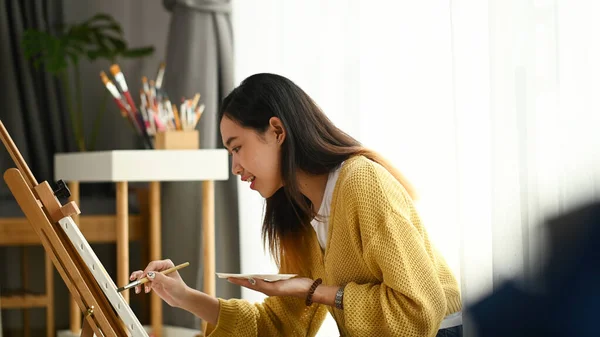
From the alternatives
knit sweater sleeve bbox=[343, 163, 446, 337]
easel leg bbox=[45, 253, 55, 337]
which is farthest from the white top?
easel leg bbox=[45, 253, 55, 337]

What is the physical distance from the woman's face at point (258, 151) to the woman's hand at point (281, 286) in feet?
0.67

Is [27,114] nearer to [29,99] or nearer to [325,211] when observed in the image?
[29,99]

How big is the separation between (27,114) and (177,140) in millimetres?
974

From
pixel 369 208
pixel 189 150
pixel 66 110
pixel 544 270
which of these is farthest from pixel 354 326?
pixel 66 110

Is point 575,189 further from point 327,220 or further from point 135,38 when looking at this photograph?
point 135,38

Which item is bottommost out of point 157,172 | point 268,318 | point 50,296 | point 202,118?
point 50,296

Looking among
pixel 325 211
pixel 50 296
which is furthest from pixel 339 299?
pixel 50 296

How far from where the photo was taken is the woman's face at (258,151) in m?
1.47

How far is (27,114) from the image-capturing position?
328 centimetres

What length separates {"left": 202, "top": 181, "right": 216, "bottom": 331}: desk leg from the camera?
8.48 feet

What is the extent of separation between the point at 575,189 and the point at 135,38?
2694 millimetres

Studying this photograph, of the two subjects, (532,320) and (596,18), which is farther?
A: (532,320)

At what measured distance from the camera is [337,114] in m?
2.15

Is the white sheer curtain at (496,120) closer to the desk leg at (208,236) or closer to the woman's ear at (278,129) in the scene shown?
the woman's ear at (278,129)
